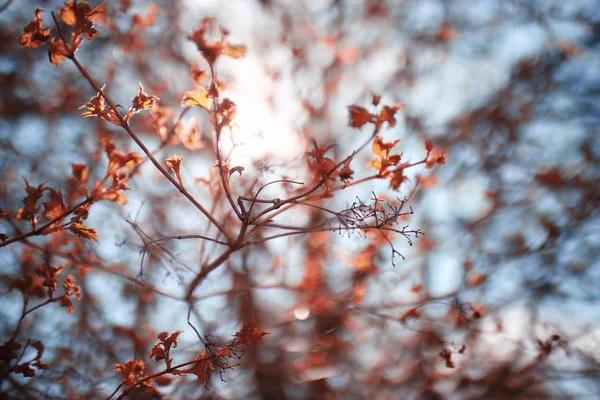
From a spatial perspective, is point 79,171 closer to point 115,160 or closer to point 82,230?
point 115,160

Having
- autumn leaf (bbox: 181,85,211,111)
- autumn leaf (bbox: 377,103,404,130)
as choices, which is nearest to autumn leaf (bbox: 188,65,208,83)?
autumn leaf (bbox: 181,85,211,111)

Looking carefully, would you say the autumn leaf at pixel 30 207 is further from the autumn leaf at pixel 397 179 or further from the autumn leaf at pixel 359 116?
the autumn leaf at pixel 397 179

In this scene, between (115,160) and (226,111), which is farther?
(226,111)

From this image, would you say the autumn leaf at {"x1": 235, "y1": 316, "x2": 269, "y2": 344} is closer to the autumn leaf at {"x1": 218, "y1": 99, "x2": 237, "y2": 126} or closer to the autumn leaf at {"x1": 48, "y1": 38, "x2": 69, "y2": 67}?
the autumn leaf at {"x1": 218, "y1": 99, "x2": 237, "y2": 126}

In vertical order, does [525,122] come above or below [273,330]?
above

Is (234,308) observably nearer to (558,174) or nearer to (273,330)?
(273,330)

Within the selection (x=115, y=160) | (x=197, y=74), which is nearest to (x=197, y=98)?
(x=197, y=74)

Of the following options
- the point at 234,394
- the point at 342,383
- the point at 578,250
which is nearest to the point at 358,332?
the point at 342,383
